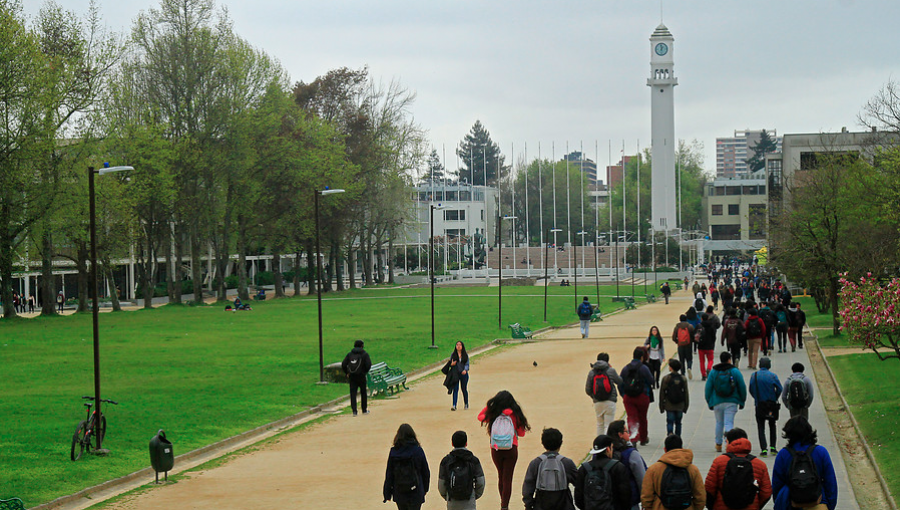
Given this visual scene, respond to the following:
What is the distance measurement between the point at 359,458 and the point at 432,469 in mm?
1747

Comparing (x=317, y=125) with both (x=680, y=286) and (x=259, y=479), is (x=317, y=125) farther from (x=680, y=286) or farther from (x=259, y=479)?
(x=259, y=479)

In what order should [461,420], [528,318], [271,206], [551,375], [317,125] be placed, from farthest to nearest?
[317,125] < [271,206] < [528,318] < [551,375] < [461,420]

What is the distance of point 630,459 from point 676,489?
85 centimetres

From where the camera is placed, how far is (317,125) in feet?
271

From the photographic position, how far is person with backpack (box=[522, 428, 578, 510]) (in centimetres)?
1023

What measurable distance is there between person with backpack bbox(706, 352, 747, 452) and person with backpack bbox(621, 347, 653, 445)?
1.01 meters

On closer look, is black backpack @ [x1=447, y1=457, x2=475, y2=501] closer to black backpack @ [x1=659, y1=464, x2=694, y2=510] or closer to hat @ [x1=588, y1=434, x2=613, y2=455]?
hat @ [x1=588, y1=434, x2=613, y2=455]

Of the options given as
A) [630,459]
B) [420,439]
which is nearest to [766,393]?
[630,459]

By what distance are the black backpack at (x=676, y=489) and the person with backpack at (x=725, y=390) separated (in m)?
6.94

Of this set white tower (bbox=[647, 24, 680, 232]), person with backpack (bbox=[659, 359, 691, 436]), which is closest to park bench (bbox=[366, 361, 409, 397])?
person with backpack (bbox=[659, 359, 691, 436])

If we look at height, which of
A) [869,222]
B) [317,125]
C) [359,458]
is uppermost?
[317,125]

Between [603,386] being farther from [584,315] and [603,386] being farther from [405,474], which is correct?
[584,315]

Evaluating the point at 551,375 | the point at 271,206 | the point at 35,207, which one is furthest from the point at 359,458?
the point at 271,206

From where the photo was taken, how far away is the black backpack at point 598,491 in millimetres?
9969
